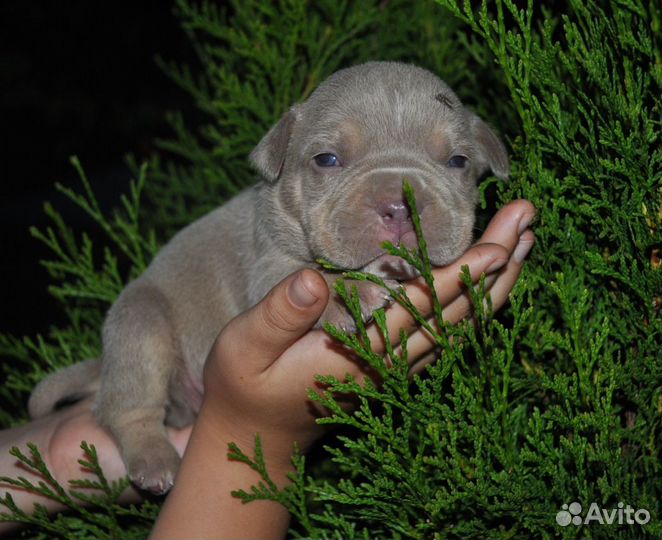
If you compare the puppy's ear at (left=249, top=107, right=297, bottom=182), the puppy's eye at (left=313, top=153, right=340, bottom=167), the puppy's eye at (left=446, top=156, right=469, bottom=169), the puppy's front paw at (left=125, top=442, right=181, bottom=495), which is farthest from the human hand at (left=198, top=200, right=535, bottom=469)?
the puppy's ear at (left=249, top=107, right=297, bottom=182)

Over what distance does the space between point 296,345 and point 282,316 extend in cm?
31

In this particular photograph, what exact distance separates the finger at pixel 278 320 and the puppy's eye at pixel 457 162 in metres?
1.00

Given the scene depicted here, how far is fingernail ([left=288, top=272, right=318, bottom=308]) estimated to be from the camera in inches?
90.9

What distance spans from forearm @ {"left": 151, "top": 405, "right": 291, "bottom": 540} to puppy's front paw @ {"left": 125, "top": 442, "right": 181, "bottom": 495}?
0.55 feet

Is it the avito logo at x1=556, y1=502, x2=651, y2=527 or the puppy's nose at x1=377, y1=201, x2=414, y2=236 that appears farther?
the puppy's nose at x1=377, y1=201, x2=414, y2=236

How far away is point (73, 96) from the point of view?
48.1ft

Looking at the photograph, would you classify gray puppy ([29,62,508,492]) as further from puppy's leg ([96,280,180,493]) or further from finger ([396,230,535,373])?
finger ([396,230,535,373])

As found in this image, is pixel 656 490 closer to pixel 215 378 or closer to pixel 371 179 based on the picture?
pixel 371 179

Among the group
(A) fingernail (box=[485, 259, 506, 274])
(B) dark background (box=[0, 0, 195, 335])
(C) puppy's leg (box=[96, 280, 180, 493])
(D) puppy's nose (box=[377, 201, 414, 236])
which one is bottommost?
(B) dark background (box=[0, 0, 195, 335])

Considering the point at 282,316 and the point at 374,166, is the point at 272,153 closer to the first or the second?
the point at 374,166

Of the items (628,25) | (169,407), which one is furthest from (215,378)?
(628,25)

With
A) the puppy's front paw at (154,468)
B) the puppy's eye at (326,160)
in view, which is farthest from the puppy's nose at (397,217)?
the puppy's front paw at (154,468)

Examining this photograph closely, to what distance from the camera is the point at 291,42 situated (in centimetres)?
392

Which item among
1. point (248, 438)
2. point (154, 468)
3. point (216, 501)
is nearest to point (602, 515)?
point (248, 438)
